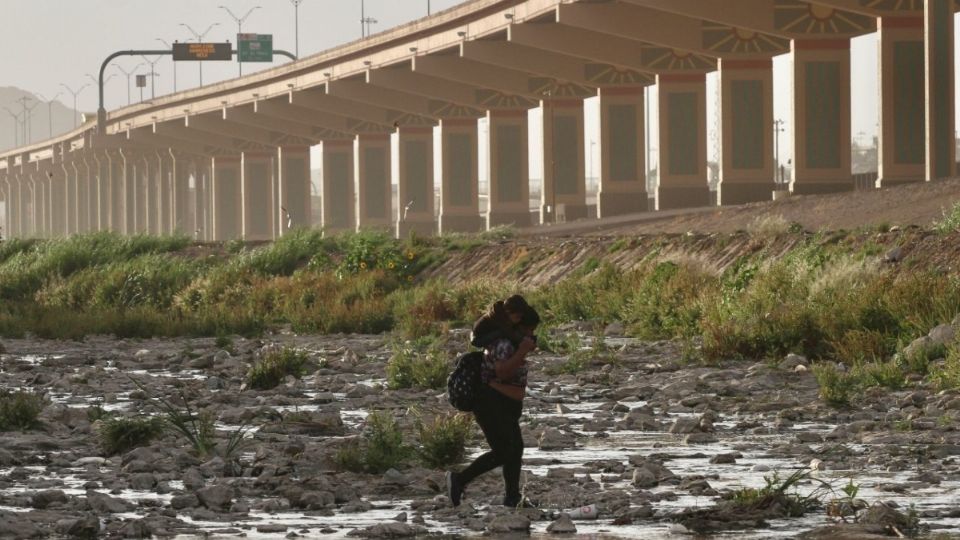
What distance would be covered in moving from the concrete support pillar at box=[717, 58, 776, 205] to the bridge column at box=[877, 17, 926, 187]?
1060 centimetres

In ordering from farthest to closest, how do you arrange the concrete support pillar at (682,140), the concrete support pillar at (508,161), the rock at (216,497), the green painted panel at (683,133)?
the concrete support pillar at (508,161)
the green painted panel at (683,133)
the concrete support pillar at (682,140)
the rock at (216,497)

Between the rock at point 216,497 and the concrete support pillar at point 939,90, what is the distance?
140 feet

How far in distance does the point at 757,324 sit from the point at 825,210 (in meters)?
22.7

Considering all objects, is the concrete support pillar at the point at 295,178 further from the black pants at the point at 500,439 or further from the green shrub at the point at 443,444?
the black pants at the point at 500,439

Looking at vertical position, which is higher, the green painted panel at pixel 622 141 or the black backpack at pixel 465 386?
the green painted panel at pixel 622 141

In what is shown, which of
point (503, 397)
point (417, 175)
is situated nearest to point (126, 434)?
point (503, 397)

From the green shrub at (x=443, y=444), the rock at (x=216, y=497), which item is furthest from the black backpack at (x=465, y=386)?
the green shrub at (x=443, y=444)

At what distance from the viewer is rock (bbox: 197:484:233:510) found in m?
13.0

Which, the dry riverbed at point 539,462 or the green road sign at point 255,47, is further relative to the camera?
the green road sign at point 255,47

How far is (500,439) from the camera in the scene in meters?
12.9

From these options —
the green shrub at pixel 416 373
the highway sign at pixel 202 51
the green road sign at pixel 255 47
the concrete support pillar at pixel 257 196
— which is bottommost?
the green shrub at pixel 416 373

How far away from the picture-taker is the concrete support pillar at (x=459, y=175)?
9594 centimetres

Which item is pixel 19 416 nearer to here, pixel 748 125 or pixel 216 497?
pixel 216 497

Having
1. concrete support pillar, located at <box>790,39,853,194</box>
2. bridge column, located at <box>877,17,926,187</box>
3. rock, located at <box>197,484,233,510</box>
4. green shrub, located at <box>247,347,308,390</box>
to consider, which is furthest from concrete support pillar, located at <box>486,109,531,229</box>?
rock, located at <box>197,484,233,510</box>
